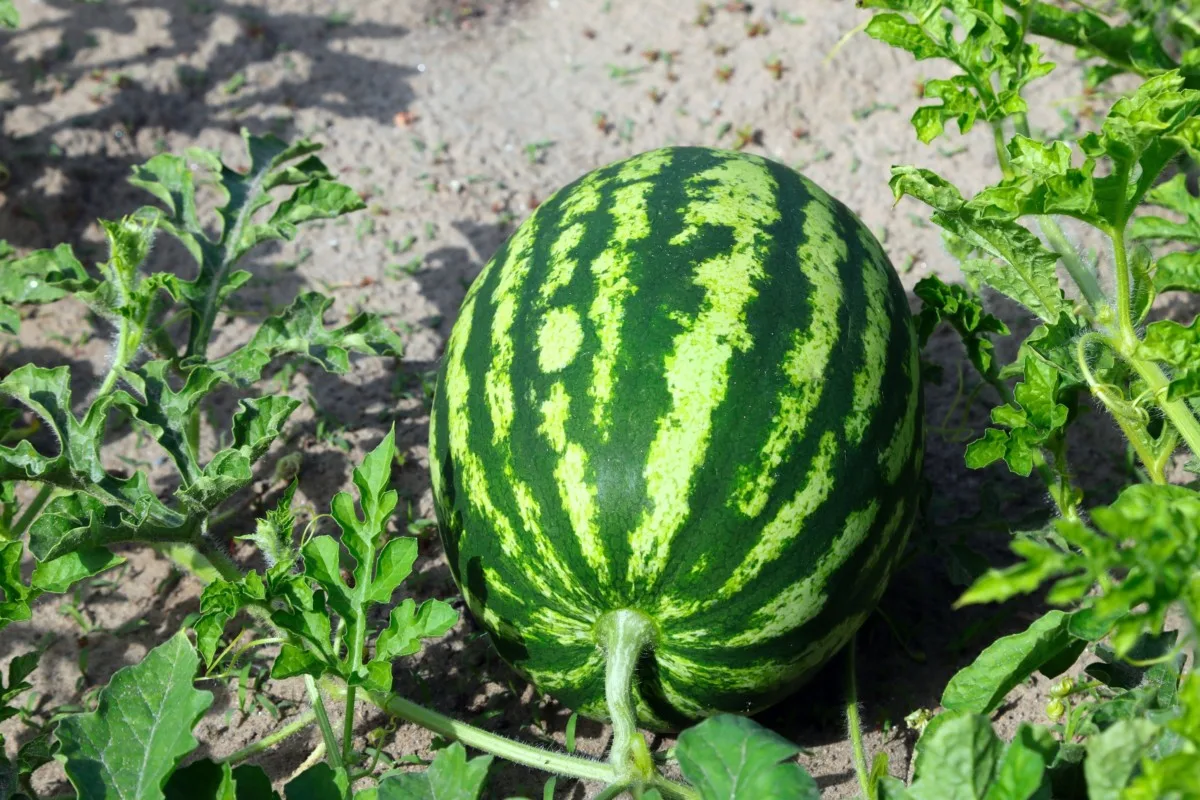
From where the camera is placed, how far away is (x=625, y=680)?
221 cm

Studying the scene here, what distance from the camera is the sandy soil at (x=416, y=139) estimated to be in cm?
320

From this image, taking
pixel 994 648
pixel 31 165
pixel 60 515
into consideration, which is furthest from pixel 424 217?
pixel 994 648

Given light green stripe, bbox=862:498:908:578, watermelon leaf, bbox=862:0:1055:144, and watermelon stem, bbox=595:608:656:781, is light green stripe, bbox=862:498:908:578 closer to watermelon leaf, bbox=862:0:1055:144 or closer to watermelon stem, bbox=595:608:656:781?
watermelon stem, bbox=595:608:656:781

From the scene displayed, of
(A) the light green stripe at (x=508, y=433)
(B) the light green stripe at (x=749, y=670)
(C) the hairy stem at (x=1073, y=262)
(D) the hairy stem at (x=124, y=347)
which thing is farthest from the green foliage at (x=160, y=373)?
(C) the hairy stem at (x=1073, y=262)

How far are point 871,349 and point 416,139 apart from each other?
2451 millimetres

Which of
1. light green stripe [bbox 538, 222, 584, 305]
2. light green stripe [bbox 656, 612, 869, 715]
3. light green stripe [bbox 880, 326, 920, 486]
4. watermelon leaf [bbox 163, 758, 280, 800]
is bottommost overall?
light green stripe [bbox 656, 612, 869, 715]

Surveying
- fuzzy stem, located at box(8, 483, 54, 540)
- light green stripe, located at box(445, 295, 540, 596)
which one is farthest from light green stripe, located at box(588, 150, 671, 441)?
Answer: fuzzy stem, located at box(8, 483, 54, 540)

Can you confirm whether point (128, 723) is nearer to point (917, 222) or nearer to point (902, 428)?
point (902, 428)

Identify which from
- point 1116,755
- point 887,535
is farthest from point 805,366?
point 1116,755

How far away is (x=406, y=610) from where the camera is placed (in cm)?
223

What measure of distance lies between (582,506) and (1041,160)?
109 cm

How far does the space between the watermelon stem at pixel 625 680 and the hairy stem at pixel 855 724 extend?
0.49m

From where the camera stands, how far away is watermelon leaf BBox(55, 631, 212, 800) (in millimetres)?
1987

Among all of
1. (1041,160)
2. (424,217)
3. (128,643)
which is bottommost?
(128,643)
